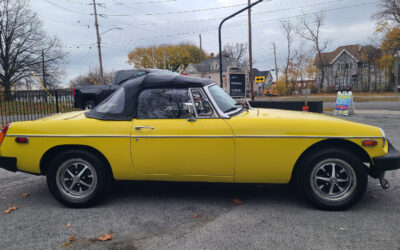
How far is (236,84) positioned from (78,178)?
14896 millimetres

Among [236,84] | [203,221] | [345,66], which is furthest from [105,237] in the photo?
[345,66]

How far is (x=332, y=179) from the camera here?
3.38 meters

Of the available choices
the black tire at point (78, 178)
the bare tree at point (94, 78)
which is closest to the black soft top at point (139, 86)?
the black tire at point (78, 178)

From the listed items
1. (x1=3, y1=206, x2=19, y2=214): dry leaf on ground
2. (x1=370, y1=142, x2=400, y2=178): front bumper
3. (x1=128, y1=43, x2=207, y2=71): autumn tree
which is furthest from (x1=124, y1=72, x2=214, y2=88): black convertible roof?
(x1=128, y1=43, x2=207, y2=71): autumn tree

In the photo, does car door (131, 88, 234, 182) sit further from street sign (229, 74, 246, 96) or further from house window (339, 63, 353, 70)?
house window (339, 63, 353, 70)

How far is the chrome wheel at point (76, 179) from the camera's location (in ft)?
12.1

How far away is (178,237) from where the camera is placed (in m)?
2.87

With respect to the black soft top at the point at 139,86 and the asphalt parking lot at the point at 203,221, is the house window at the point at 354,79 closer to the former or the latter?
the asphalt parking lot at the point at 203,221

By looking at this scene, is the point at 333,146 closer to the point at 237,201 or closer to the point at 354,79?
the point at 237,201

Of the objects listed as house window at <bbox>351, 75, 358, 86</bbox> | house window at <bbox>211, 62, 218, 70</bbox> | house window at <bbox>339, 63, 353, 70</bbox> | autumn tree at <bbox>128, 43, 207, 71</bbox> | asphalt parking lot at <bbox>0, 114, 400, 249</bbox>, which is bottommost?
asphalt parking lot at <bbox>0, 114, 400, 249</bbox>

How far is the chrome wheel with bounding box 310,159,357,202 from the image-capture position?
3.36 metres

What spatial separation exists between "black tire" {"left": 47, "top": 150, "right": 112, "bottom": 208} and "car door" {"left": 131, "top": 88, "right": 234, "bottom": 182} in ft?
1.64

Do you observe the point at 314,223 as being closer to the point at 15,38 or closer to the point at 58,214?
the point at 58,214

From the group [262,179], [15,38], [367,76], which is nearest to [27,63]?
[15,38]
